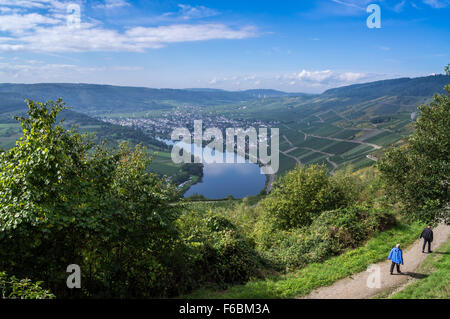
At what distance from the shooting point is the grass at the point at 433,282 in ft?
36.2

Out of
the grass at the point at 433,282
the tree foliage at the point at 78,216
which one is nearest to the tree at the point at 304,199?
the grass at the point at 433,282

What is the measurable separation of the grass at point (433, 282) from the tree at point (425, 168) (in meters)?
2.28

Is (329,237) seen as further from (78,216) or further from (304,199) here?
(78,216)

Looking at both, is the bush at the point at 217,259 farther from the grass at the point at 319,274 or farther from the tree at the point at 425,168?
the tree at the point at 425,168

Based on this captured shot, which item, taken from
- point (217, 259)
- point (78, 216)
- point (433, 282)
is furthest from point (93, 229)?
point (433, 282)

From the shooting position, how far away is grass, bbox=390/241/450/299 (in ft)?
36.2

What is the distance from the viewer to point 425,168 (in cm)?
1477

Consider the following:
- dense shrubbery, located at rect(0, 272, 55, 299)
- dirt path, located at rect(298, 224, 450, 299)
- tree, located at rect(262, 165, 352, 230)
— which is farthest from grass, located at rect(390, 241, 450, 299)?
dense shrubbery, located at rect(0, 272, 55, 299)

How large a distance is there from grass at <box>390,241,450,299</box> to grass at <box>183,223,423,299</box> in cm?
240

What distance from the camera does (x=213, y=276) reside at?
48.7ft

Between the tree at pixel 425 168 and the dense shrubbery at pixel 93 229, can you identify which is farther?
the tree at pixel 425 168

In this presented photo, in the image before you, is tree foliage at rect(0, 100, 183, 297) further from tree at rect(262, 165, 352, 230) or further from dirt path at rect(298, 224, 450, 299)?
tree at rect(262, 165, 352, 230)
